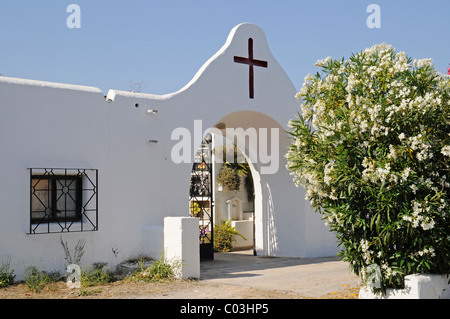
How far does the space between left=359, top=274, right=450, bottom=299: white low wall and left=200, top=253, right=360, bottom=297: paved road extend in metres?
1.33

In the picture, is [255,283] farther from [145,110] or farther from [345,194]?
[145,110]

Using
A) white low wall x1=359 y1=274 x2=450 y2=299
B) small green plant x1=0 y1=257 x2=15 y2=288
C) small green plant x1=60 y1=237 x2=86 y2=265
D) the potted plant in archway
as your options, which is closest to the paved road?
white low wall x1=359 y1=274 x2=450 y2=299

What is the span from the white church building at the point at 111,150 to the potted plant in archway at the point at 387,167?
13.6 ft

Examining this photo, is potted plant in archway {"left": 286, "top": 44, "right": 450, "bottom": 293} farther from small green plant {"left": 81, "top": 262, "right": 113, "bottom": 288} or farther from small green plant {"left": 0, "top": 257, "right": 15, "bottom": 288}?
small green plant {"left": 0, "top": 257, "right": 15, "bottom": 288}

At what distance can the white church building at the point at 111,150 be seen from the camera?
370 inches

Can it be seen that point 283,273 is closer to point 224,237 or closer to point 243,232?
point 224,237

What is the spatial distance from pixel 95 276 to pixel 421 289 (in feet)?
18.8

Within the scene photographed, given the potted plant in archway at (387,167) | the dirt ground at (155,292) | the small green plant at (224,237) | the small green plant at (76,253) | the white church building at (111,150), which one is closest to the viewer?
the potted plant in archway at (387,167)

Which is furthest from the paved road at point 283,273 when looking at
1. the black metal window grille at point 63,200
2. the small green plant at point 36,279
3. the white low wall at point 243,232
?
the small green plant at point 36,279

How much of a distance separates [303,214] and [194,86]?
4848 mm

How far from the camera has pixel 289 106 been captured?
45.0ft

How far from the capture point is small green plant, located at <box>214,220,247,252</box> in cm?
1603

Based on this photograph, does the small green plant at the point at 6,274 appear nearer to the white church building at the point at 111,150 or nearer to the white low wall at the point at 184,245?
the white church building at the point at 111,150
